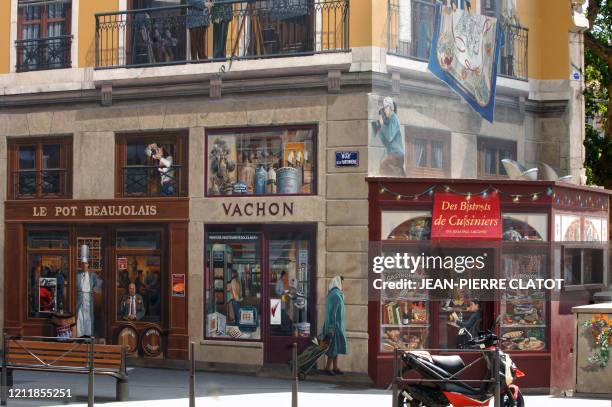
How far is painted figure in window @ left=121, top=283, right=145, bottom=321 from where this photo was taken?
21.8m

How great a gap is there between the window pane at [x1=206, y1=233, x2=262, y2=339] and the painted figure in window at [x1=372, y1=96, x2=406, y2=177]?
9.04ft

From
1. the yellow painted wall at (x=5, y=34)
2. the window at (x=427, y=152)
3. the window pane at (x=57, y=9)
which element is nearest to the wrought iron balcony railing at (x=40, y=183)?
the yellow painted wall at (x=5, y=34)

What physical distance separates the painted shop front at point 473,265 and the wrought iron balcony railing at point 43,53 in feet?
23.0

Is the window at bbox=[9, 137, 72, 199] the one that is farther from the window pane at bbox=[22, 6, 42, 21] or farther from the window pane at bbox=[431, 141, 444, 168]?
the window pane at bbox=[431, 141, 444, 168]

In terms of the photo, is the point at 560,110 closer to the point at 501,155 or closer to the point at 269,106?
the point at 501,155

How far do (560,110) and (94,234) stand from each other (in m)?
9.55

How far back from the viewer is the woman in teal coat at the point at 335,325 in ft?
65.3

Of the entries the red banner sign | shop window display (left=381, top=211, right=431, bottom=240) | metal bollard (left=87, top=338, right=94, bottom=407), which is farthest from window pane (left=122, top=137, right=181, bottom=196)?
metal bollard (left=87, top=338, right=94, bottom=407)

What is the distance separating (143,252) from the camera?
21797 millimetres

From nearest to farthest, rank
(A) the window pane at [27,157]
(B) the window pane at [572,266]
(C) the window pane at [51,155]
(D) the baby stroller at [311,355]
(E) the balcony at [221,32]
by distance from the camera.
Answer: (D) the baby stroller at [311,355]
(E) the balcony at [221,32]
(B) the window pane at [572,266]
(C) the window pane at [51,155]
(A) the window pane at [27,157]

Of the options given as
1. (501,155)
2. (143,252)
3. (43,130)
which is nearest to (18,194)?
(43,130)

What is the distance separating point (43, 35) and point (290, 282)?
7.22 m

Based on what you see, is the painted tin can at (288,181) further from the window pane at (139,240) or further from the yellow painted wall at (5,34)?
the yellow painted wall at (5,34)

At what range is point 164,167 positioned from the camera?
21656 mm
